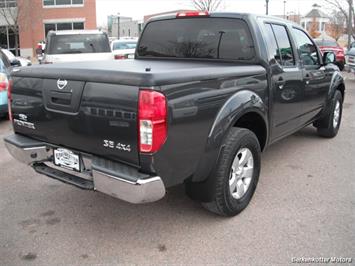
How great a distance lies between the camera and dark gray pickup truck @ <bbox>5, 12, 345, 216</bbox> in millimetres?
2758

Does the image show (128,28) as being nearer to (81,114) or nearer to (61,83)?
(61,83)

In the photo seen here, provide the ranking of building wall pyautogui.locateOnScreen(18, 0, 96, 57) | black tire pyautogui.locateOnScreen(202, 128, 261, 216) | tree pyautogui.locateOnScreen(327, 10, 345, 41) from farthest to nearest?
1. building wall pyautogui.locateOnScreen(18, 0, 96, 57)
2. tree pyautogui.locateOnScreen(327, 10, 345, 41)
3. black tire pyautogui.locateOnScreen(202, 128, 261, 216)

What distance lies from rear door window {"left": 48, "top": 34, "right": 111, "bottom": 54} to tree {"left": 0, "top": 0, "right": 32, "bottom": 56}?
2570 centimetres

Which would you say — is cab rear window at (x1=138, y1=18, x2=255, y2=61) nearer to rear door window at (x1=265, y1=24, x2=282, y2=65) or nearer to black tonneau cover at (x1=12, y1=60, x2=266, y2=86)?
rear door window at (x1=265, y1=24, x2=282, y2=65)

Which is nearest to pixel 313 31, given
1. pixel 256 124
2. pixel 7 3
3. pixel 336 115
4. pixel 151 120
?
pixel 7 3

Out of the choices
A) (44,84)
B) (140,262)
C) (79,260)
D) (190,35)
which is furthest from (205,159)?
(190,35)

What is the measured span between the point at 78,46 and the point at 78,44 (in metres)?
0.05

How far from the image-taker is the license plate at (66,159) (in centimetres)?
323

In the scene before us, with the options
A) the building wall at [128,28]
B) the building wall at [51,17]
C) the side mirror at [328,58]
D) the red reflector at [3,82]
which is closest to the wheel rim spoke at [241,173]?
the side mirror at [328,58]

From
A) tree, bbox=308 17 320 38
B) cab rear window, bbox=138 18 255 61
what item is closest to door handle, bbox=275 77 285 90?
cab rear window, bbox=138 18 255 61

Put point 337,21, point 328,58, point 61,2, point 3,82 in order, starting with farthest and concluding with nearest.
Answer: point 337,21 < point 61,2 < point 3,82 < point 328,58

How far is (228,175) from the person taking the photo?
345 cm

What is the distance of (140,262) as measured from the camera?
3.01m

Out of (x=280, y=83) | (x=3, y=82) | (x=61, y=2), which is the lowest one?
(x=3, y=82)
